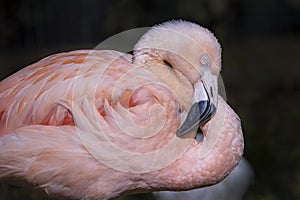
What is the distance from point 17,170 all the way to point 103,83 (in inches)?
17.8

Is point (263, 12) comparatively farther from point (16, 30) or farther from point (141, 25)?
point (16, 30)

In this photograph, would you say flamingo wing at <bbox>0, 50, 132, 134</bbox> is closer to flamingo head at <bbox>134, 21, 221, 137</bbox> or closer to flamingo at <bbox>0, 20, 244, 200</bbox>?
flamingo at <bbox>0, 20, 244, 200</bbox>

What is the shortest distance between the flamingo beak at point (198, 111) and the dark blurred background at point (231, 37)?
8.03 feet

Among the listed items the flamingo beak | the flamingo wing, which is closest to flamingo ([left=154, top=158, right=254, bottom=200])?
the flamingo beak

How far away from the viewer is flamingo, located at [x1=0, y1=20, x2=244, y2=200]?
8.77 ft

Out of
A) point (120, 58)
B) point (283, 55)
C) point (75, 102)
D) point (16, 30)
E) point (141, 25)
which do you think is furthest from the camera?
point (283, 55)

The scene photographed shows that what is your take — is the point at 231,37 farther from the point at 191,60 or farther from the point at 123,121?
the point at 123,121

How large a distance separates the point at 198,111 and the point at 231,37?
13.3 ft

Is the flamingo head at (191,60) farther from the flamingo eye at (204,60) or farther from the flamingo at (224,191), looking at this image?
the flamingo at (224,191)

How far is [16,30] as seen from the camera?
6344 millimetres

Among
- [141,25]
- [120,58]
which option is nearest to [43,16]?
[141,25]

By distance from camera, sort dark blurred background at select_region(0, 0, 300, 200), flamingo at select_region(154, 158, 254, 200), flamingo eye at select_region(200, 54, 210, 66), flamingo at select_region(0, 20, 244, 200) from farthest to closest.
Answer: dark blurred background at select_region(0, 0, 300, 200)
flamingo at select_region(154, 158, 254, 200)
flamingo eye at select_region(200, 54, 210, 66)
flamingo at select_region(0, 20, 244, 200)

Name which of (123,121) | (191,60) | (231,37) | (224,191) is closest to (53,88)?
(123,121)

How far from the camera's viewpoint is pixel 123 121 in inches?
106
